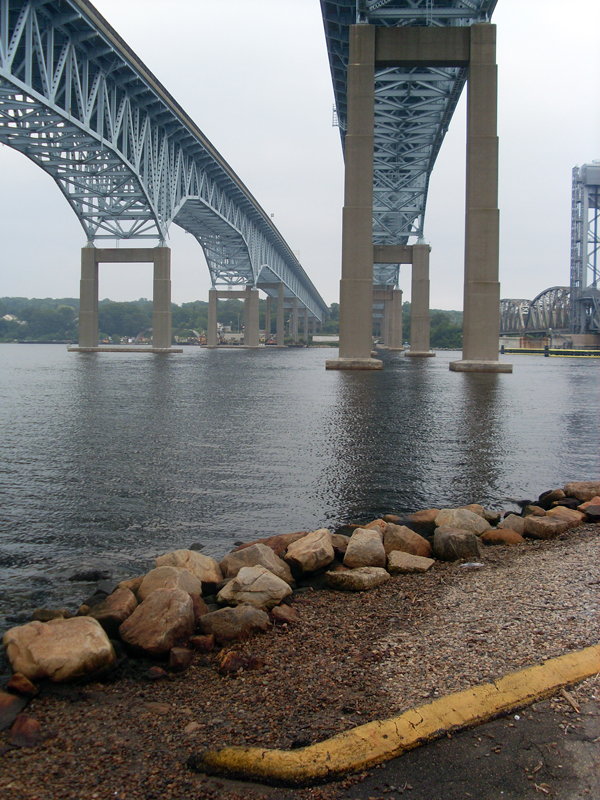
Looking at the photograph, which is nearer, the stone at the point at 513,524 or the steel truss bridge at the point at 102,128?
the stone at the point at 513,524

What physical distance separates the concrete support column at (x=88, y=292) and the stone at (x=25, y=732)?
6827 centimetres

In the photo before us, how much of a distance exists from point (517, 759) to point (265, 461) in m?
8.17

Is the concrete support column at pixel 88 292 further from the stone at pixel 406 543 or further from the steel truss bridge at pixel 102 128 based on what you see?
the stone at pixel 406 543

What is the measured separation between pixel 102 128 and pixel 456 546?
164ft

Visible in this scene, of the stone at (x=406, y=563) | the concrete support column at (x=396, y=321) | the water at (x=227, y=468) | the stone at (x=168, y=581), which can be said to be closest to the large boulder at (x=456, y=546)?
the stone at (x=406, y=563)

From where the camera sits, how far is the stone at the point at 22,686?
3646mm

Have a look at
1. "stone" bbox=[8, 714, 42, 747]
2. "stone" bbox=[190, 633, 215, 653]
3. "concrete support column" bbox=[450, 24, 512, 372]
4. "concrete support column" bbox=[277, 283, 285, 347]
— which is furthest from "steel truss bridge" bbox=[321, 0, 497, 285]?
"concrete support column" bbox=[277, 283, 285, 347]

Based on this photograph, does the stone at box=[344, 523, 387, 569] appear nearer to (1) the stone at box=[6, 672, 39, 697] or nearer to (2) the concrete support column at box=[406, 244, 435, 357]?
(1) the stone at box=[6, 672, 39, 697]

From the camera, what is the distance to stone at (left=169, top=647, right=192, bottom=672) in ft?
13.1

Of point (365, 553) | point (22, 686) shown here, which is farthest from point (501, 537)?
point (22, 686)

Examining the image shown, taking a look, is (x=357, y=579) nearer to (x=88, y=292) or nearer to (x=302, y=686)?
(x=302, y=686)

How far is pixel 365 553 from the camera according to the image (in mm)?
5715

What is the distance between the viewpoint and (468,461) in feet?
36.6

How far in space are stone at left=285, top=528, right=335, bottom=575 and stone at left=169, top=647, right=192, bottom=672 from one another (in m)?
1.65
